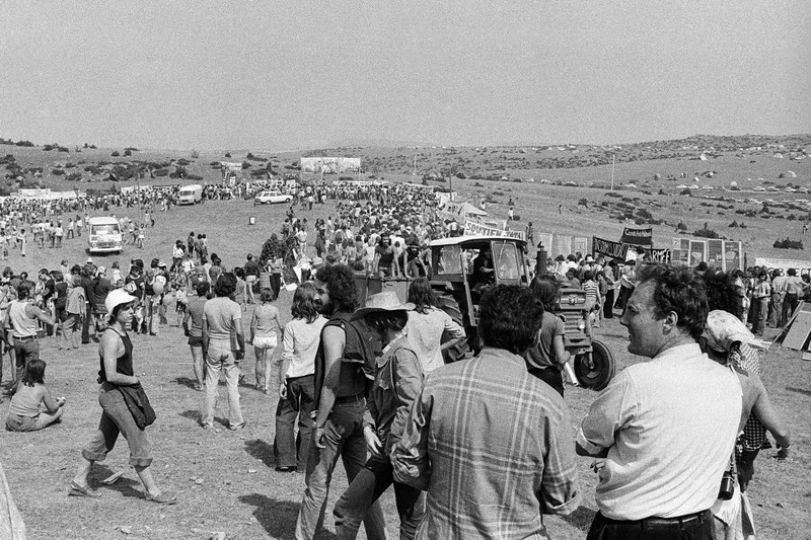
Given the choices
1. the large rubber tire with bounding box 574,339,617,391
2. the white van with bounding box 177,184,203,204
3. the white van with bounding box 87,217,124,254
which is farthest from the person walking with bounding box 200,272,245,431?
the white van with bounding box 177,184,203,204

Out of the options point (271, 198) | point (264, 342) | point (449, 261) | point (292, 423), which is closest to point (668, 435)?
point (292, 423)

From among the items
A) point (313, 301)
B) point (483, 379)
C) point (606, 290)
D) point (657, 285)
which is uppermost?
point (657, 285)

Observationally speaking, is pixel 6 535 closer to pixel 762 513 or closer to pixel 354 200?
pixel 762 513

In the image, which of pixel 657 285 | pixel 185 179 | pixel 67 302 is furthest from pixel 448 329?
pixel 185 179

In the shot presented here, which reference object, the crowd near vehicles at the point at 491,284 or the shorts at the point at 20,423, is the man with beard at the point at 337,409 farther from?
the crowd near vehicles at the point at 491,284

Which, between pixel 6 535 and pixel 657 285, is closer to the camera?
pixel 6 535

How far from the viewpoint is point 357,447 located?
15.5 feet

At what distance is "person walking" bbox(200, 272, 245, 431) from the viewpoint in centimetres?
805

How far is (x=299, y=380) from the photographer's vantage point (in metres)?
6.32

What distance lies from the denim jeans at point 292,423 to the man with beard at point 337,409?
1.62 meters

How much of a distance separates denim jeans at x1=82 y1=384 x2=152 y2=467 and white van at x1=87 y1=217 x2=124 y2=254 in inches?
1128

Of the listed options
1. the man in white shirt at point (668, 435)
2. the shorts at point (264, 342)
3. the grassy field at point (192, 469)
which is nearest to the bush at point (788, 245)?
the grassy field at point (192, 469)

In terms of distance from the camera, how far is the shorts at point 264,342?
10.1 meters

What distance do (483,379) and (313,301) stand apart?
4.18 metres
